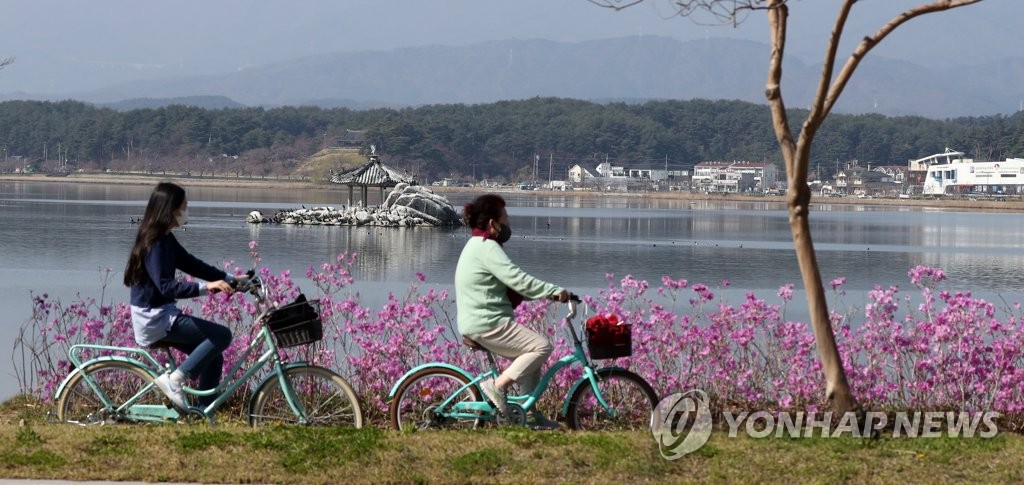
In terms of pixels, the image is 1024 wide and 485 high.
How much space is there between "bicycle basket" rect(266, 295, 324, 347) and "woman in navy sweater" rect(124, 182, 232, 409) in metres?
0.33

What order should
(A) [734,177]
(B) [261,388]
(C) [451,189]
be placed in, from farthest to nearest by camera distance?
(A) [734,177] < (C) [451,189] < (B) [261,388]

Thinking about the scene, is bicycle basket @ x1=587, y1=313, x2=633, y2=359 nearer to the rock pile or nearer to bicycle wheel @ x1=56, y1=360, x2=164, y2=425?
bicycle wheel @ x1=56, y1=360, x2=164, y2=425

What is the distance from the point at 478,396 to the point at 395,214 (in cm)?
4890

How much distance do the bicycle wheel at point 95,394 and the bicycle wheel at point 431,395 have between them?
149cm

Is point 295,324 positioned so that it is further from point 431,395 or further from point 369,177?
point 369,177

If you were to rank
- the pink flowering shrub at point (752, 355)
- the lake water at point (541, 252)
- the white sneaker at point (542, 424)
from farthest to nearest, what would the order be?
the lake water at point (541, 252) < the pink flowering shrub at point (752, 355) < the white sneaker at point (542, 424)

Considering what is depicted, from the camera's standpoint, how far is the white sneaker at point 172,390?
8.22 meters

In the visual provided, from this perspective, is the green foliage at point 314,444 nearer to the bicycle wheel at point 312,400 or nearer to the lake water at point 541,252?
the bicycle wheel at point 312,400

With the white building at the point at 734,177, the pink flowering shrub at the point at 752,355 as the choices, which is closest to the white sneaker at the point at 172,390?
the pink flowering shrub at the point at 752,355

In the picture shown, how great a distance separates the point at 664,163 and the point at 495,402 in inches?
7120

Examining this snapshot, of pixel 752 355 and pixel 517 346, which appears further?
pixel 752 355

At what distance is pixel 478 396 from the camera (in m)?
8.29

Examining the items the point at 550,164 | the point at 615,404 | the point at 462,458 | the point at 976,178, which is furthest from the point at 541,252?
the point at 550,164

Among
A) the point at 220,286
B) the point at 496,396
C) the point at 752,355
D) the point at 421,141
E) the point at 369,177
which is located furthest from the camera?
the point at 421,141
